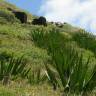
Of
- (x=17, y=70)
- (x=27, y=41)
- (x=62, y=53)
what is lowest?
(x=27, y=41)

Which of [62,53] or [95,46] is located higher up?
[62,53]

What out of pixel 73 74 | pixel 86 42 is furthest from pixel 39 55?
pixel 73 74

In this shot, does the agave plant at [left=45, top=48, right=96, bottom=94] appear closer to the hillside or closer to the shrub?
the hillside

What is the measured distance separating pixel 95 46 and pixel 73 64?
15.7 m

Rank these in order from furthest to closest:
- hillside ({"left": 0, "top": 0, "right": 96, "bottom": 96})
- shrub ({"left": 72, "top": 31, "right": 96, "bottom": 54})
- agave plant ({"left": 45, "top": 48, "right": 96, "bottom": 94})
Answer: shrub ({"left": 72, "top": 31, "right": 96, "bottom": 54}), hillside ({"left": 0, "top": 0, "right": 96, "bottom": 96}), agave plant ({"left": 45, "top": 48, "right": 96, "bottom": 94})

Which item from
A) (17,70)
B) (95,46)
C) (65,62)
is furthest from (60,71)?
(95,46)

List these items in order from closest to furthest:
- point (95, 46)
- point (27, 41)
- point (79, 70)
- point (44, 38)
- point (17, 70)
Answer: point (79, 70) < point (17, 70) < point (44, 38) < point (95, 46) < point (27, 41)

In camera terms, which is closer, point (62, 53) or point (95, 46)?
point (62, 53)

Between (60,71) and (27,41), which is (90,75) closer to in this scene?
(60,71)

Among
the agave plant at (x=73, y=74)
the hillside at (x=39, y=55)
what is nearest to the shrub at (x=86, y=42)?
the hillside at (x=39, y=55)

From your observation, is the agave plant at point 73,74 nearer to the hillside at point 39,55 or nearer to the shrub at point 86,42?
the hillside at point 39,55

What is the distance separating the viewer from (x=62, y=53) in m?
12.7

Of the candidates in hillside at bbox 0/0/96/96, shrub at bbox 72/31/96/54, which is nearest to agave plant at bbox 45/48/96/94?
hillside at bbox 0/0/96/96

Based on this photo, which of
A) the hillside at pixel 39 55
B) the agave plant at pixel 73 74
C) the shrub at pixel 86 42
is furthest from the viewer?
the shrub at pixel 86 42
